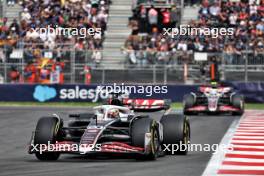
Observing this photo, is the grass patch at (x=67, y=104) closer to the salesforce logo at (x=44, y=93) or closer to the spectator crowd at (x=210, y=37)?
the salesforce logo at (x=44, y=93)

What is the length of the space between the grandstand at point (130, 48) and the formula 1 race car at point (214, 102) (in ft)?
16.3

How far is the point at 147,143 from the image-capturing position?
12.7 meters

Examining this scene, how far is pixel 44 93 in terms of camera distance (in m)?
34.4

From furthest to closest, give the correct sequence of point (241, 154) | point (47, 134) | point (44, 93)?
point (44, 93), point (241, 154), point (47, 134)

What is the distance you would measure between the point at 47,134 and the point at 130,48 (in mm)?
22266

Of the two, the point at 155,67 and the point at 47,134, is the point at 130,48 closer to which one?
the point at 155,67

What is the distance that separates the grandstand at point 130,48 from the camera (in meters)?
33.5

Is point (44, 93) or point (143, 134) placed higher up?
point (143, 134)

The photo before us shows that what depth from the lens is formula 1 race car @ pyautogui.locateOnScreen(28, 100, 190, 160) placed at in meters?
12.6

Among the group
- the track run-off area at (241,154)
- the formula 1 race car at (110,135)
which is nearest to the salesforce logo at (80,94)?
the track run-off area at (241,154)

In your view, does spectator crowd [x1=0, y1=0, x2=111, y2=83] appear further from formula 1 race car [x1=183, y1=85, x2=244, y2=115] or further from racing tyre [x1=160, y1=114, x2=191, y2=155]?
racing tyre [x1=160, y1=114, x2=191, y2=155]

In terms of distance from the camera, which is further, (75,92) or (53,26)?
(53,26)

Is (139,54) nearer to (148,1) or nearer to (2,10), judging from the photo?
(148,1)

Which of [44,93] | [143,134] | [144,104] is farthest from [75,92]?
[143,134]
